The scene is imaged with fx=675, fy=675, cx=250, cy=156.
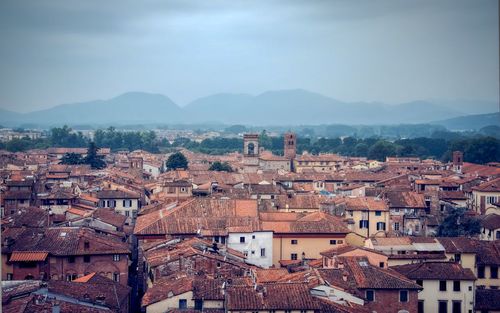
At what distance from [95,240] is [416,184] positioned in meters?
24.4

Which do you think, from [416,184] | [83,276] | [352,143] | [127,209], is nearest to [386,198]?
[416,184]

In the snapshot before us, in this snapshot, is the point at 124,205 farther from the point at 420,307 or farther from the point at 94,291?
the point at 420,307

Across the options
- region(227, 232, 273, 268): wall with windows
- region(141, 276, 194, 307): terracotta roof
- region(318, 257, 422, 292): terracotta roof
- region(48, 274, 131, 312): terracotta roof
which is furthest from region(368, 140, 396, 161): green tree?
region(141, 276, 194, 307): terracotta roof

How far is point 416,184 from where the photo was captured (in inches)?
1658

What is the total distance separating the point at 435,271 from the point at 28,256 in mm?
13071

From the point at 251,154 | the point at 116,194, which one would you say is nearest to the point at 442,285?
the point at 116,194

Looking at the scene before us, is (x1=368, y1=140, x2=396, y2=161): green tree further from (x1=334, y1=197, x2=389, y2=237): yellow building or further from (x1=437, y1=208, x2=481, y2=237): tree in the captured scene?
(x1=334, y1=197, x2=389, y2=237): yellow building

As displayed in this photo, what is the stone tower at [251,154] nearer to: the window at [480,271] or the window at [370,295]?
the window at [480,271]

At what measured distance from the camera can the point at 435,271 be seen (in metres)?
21.5

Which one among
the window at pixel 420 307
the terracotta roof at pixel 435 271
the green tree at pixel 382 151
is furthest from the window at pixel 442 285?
the green tree at pixel 382 151

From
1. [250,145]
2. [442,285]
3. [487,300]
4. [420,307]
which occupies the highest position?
[250,145]

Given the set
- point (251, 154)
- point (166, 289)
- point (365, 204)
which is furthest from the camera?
point (251, 154)

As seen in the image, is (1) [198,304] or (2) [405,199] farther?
(2) [405,199]

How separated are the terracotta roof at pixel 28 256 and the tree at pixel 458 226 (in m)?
18.9
